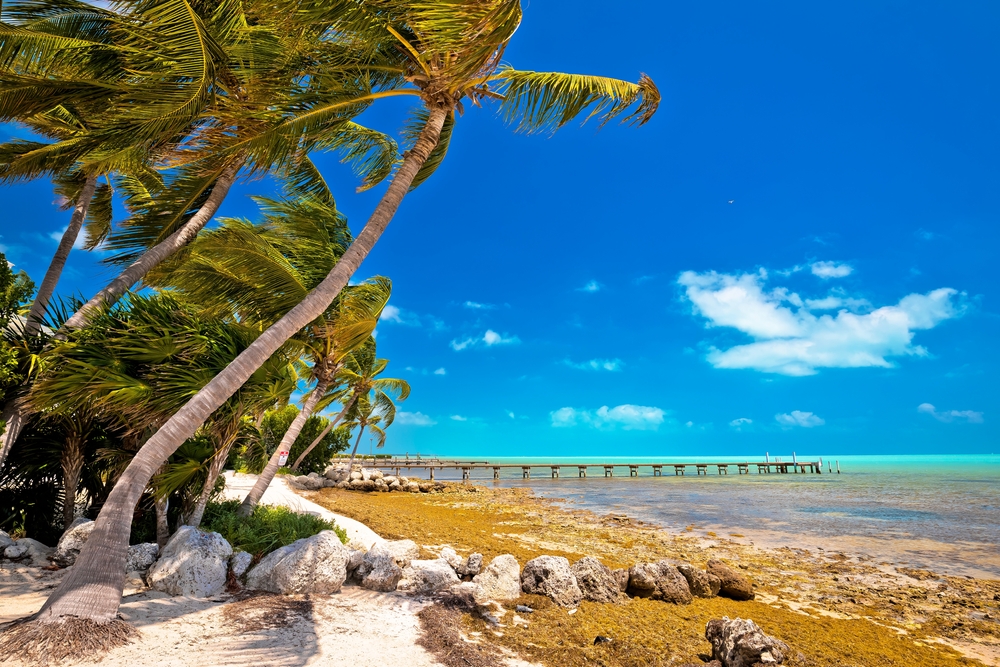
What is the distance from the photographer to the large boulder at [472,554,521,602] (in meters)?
6.31

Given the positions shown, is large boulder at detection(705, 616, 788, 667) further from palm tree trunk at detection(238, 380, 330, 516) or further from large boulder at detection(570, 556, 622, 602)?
palm tree trunk at detection(238, 380, 330, 516)

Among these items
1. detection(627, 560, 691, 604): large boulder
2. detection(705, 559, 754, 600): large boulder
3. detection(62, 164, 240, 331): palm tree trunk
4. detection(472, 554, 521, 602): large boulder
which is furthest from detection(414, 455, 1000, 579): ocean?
detection(62, 164, 240, 331): palm tree trunk

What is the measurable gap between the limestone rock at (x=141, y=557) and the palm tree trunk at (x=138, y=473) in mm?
1941

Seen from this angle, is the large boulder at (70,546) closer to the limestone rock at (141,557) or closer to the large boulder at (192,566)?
the limestone rock at (141,557)

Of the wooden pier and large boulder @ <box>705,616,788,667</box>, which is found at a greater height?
the wooden pier

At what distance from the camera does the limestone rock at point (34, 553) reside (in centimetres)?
616

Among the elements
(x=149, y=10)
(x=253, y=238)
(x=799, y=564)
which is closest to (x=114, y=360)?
(x=253, y=238)

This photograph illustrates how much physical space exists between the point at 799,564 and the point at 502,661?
27.9ft

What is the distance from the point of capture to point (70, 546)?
6.30m

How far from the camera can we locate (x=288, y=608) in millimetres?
5238

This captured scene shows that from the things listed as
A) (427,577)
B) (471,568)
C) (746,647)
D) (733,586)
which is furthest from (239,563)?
(733,586)

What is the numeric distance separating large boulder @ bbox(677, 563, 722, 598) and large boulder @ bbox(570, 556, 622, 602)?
3.91 feet

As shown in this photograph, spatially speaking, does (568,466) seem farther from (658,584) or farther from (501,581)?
(501,581)

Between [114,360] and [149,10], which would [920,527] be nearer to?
[114,360]
